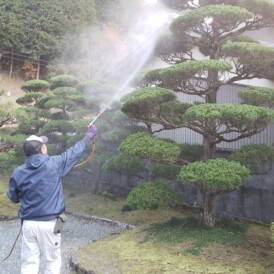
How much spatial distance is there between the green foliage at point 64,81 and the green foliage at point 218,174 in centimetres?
876

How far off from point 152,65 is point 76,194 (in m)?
5.02

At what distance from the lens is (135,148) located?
20.8 feet

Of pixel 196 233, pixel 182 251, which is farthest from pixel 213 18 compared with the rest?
pixel 182 251

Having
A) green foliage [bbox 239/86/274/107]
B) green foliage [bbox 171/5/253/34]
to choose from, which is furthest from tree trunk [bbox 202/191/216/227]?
green foliage [bbox 171/5/253/34]

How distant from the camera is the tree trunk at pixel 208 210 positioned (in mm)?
6691

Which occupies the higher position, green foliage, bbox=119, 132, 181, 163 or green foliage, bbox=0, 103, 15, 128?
green foliage, bbox=0, 103, 15, 128

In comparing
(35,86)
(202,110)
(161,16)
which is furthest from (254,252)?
(35,86)

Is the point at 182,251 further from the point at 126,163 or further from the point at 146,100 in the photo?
the point at 126,163

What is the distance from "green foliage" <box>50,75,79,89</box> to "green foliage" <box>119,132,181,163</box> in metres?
7.70

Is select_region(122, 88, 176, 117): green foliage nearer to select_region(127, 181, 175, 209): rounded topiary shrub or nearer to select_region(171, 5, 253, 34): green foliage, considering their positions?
select_region(171, 5, 253, 34): green foliage

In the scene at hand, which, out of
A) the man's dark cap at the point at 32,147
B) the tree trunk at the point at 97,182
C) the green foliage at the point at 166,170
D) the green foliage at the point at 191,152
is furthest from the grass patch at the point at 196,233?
the tree trunk at the point at 97,182

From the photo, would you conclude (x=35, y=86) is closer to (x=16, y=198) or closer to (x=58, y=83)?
(x=58, y=83)

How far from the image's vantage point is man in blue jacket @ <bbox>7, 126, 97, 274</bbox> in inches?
150

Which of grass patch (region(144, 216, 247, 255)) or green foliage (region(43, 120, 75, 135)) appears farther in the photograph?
green foliage (region(43, 120, 75, 135))
